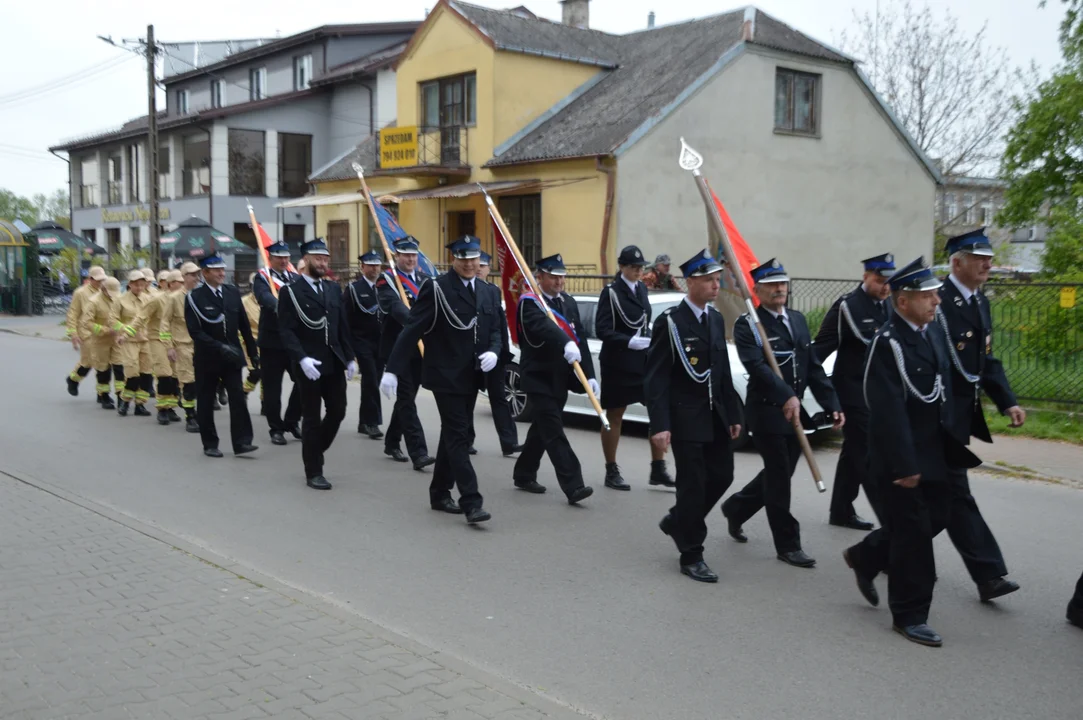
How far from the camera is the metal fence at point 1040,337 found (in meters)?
12.5

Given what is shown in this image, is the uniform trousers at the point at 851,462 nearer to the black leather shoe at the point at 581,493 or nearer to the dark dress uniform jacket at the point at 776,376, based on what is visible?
the dark dress uniform jacket at the point at 776,376

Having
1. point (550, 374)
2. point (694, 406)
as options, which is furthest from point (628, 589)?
point (550, 374)

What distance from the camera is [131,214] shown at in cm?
4697

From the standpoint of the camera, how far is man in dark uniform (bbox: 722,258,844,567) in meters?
6.55

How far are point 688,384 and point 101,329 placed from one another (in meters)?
9.69

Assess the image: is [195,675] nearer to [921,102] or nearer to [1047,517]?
[1047,517]

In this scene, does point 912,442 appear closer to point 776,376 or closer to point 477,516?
point 776,376

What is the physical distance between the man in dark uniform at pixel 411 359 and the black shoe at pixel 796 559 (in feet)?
13.2

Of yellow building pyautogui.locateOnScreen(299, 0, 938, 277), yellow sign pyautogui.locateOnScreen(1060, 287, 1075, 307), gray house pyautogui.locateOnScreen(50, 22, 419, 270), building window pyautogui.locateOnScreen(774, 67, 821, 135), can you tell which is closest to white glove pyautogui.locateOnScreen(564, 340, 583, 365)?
yellow sign pyautogui.locateOnScreen(1060, 287, 1075, 307)

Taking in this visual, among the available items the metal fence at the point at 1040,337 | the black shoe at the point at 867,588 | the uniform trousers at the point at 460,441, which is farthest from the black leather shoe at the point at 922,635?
the metal fence at the point at 1040,337

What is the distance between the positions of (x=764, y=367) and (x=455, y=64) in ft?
68.9

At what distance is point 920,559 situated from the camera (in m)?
5.25

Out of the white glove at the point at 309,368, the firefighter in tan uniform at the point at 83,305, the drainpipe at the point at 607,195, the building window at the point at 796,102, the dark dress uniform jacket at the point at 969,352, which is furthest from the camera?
the building window at the point at 796,102

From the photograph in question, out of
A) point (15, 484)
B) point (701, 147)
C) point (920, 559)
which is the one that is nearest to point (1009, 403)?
point (920, 559)
